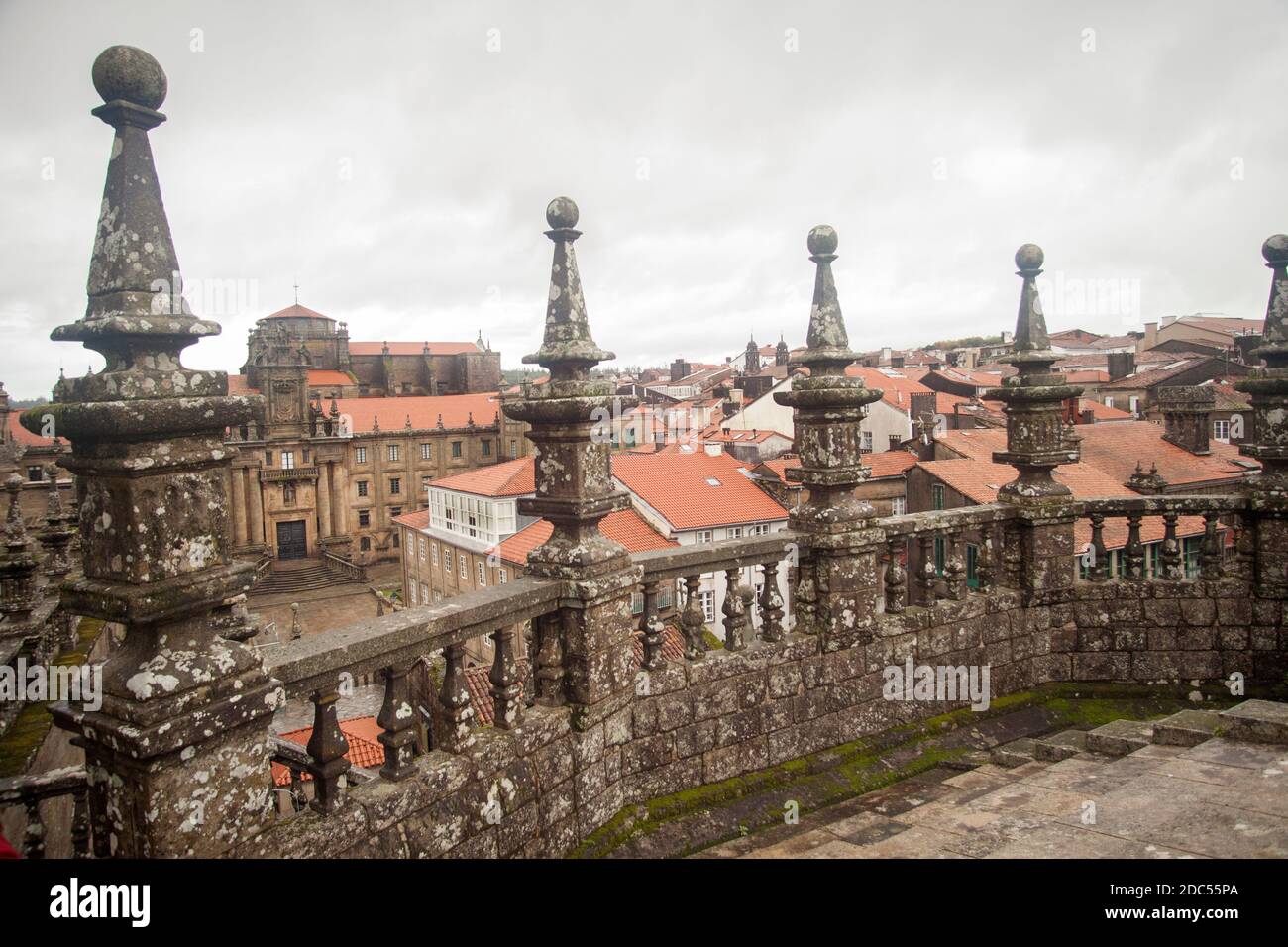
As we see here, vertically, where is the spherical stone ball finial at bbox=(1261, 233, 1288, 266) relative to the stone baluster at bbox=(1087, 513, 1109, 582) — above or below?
above

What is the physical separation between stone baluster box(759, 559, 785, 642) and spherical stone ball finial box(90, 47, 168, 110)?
14.0ft

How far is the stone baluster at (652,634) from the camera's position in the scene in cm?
503

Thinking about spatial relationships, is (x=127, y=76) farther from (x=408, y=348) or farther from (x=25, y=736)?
(x=408, y=348)

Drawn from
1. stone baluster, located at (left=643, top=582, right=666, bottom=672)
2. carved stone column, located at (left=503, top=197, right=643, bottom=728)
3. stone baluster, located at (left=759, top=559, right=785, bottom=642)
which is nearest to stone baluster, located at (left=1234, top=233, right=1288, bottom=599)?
stone baluster, located at (left=759, top=559, right=785, bottom=642)

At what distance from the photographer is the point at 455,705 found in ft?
12.8

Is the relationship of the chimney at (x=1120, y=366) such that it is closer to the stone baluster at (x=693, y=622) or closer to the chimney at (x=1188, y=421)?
the chimney at (x=1188, y=421)

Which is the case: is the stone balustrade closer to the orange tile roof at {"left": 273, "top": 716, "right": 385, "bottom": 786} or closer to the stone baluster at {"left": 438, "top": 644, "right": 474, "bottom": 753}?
the stone baluster at {"left": 438, "top": 644, "right": 474, "bottom": 753}

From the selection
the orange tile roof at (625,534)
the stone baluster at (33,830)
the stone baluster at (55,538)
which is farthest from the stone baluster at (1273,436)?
the orange tile roof at (625,534)

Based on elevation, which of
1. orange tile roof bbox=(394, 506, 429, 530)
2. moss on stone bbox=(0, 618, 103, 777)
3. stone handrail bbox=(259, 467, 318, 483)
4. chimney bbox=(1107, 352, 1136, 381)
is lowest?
orange tile roof bbox=(394, 506, 429, 530)

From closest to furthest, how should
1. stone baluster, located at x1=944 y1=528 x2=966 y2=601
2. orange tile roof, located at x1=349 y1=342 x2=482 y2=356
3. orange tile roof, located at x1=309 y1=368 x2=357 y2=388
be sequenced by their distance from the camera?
stone baluster, located at x1=944 y1=528 x2=966 y2=601
orange tile roof, located at x1=309 y1=368 x2=357 y2=388
orange tile roof, located at x1=349 y1=342 x2=482 y2=356

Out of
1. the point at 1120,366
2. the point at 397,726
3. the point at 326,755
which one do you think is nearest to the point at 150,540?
the point at 326,755

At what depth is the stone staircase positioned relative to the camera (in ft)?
173
